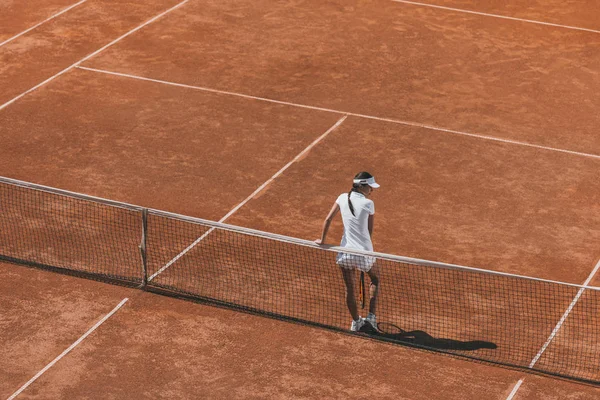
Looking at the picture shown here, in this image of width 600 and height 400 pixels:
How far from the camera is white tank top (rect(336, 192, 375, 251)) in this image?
13977mm

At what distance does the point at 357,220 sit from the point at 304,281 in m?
1.90

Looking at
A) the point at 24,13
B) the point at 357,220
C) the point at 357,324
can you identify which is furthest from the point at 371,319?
the point at 24,13

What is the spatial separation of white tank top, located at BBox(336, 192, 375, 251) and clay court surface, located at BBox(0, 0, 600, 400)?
119 cm

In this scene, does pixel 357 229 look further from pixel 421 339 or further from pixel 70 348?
pixel 70 348

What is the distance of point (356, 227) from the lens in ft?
46.2

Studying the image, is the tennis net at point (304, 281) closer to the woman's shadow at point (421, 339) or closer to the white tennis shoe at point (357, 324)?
the woman's shadow at point (421, 339)

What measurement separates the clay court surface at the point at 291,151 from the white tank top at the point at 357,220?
1.19 m

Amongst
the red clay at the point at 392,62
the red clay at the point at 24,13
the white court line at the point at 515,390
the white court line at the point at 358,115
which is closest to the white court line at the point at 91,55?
the red clay at the point at 392,62

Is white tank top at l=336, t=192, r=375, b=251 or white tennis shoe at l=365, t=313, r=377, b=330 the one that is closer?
white tank top at l=336, t=192, r=375, b=251

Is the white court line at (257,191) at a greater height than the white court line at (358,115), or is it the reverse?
the white court line at (358,115)

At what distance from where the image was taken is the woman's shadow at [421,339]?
14.2m

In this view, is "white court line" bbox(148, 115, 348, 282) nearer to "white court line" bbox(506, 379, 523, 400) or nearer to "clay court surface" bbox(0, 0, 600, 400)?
"clay court surface" bbox(0, 0, 600, 400)

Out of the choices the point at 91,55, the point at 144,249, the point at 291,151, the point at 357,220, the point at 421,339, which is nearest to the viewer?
the point at 357,220

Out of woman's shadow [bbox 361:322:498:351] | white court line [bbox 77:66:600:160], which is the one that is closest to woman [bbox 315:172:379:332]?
woman's shadow [bbox 361:322:498:351]
